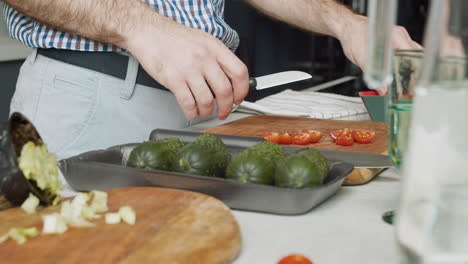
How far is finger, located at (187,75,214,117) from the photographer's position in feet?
4.10

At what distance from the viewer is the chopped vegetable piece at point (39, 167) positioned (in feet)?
2.50

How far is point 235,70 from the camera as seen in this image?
123 cm

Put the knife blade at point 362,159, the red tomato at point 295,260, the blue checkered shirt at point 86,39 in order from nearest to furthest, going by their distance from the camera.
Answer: the red tomato at point 295,260
the knife blade at point 362,159
the blue checkered shirt at point 86,39

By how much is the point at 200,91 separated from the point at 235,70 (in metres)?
0.09

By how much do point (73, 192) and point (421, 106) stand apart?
28.6 inches

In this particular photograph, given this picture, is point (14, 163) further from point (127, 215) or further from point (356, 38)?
point (356, 38)

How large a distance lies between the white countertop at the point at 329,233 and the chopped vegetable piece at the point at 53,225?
0.21 meters

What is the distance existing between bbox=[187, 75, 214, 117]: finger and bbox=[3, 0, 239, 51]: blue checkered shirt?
0.97 feet

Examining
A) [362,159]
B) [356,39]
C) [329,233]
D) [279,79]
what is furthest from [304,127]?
[329,233]

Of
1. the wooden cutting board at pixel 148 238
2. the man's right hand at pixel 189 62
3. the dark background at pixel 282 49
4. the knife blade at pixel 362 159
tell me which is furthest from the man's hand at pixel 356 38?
the dark background at pixel 282 49

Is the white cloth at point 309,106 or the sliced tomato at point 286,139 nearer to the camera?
the sliced tomato at point 286,139

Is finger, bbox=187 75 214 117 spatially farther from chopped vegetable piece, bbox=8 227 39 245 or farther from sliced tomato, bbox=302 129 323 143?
chopped vegetable piece, bbox=8 227 39 245

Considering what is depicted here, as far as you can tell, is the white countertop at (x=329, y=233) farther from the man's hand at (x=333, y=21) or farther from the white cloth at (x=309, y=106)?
the white cloth at (x=309, y=106)

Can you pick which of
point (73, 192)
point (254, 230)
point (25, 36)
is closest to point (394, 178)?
point (254, 230)
